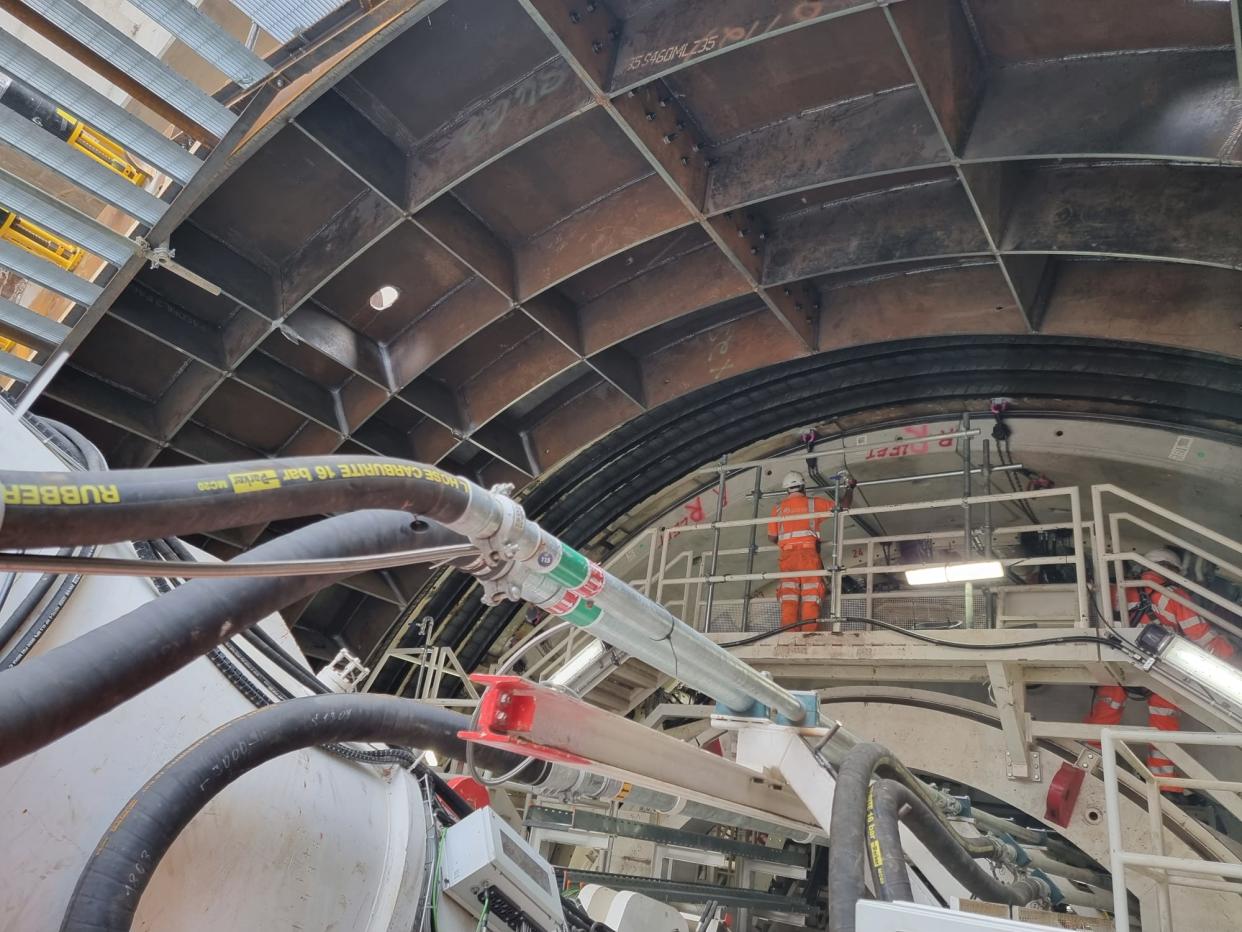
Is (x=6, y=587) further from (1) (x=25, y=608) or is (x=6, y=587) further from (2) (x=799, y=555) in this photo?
(2) (x=799, y=555)

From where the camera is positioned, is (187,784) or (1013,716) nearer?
(187,784)

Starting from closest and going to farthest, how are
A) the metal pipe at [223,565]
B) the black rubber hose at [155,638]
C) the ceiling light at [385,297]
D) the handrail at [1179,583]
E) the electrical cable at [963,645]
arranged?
the metal pipe at [223,565] → the black rubber hose at [155,638] → the handrail at [1179,583] → the electrical cable at [963,645] → the ceiling light at [385,297]

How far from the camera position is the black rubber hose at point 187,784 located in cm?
163

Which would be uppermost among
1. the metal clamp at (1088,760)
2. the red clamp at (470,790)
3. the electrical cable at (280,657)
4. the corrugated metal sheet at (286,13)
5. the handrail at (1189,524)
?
the corrugated metal sheet at (286,13)

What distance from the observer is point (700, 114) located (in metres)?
5.18

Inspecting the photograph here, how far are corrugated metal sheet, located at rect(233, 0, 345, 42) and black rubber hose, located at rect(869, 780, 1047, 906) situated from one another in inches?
175

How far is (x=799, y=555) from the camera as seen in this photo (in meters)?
7.20

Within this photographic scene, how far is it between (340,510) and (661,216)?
4399 millimetres

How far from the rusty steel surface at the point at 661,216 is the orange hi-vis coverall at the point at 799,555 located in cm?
125

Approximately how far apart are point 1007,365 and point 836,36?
307 centimetres

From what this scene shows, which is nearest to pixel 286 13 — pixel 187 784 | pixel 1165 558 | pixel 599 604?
pixel 599 604

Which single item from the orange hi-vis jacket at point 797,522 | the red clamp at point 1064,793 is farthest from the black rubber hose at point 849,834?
the orange hi-vis jacket at point 797,522

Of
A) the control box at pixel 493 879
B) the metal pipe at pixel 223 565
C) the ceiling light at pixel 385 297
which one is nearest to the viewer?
the metal pipe at pixel 223 565

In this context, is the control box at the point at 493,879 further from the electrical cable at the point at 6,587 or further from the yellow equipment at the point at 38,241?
the yellow equipment at the point at 38,241
